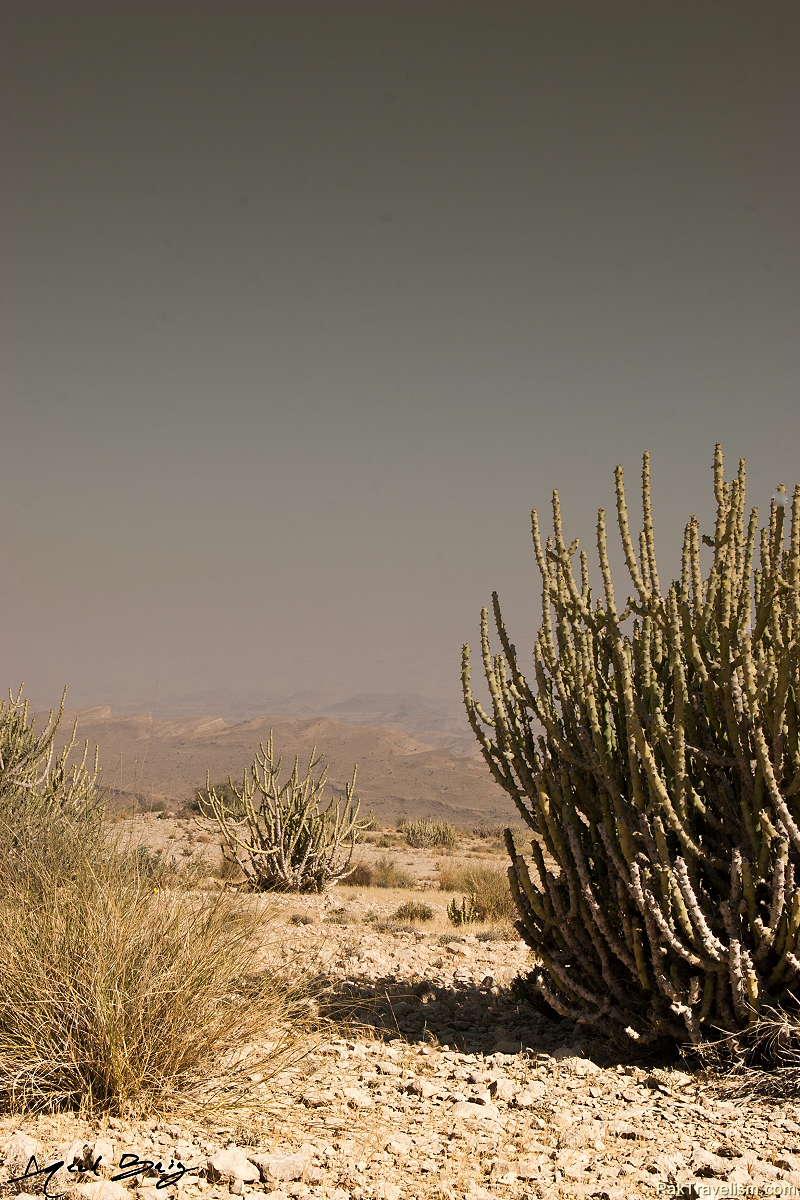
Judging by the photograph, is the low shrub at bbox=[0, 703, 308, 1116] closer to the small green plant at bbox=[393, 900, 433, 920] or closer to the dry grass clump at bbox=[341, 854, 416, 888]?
the small green plant at bbox=[393, 900, 433, 920]

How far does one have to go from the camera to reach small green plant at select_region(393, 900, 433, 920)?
11242 millimetres

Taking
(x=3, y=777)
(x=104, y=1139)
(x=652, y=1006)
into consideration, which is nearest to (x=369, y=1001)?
(x=652, y=1006)

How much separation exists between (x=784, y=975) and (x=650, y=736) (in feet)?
4.38

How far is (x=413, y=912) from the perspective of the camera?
37.6 ft

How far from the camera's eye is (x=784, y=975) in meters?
4.61

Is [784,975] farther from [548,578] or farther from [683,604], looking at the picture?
→ [548,578]

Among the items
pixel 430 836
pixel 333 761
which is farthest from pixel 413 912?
pixel 333 761

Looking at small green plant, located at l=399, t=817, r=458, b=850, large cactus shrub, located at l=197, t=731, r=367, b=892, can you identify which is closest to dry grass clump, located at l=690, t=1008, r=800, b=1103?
large cactus shrub, located at l=197, t=731, r=367, b=892

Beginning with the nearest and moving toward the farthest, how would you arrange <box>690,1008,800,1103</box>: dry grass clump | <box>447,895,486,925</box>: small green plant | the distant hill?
<box>690,1008,800,1103</box>: dry grass clump < <box>447,895,486,925</box>: small green plant < the distant hill

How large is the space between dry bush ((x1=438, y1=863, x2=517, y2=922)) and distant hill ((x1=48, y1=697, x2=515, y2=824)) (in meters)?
18.7
